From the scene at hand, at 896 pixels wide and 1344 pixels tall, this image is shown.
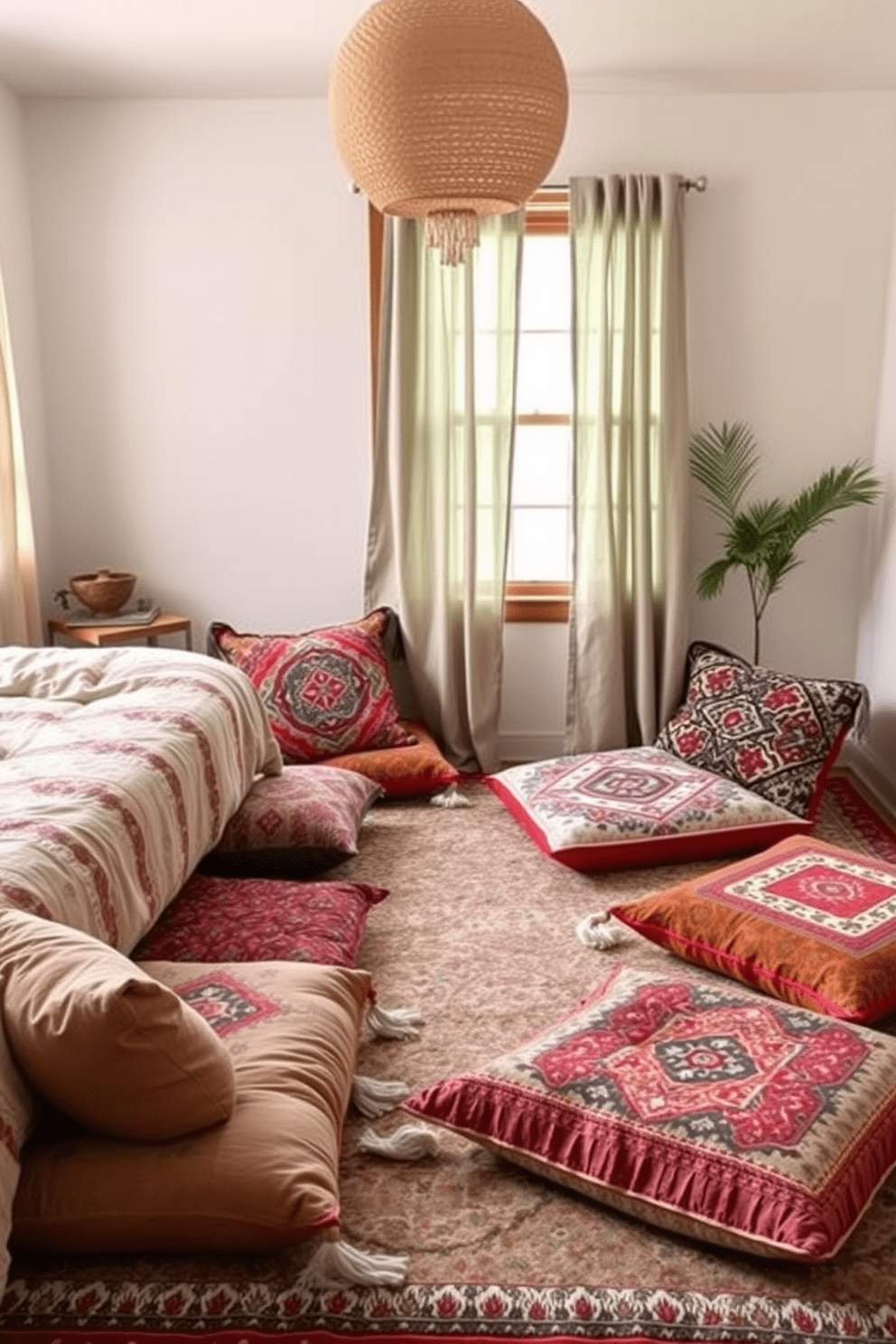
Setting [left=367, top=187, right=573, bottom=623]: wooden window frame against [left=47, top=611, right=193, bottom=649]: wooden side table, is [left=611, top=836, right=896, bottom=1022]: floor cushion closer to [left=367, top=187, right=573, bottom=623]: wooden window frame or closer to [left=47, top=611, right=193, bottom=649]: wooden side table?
[left=367, top=187, right=573, bottom=623]: wooden window frame

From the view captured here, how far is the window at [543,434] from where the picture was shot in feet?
14.5

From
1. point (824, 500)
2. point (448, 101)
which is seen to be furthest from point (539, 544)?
point (448, 101)

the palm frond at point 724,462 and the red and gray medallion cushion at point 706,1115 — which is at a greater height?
the palm frond at point 724,462

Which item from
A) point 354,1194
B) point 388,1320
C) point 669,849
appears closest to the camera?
point 388,1320

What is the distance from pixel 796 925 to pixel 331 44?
283 centimetres

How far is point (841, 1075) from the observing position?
1.99m

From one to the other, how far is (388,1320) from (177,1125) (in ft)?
1.24

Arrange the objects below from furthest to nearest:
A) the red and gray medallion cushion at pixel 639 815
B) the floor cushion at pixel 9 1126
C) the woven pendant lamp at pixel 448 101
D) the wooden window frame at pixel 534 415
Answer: the wooden window frame at pixel 534 415 < the red and gray medallion cushion at pixel 639 815 < the woven pendant lamp at pixel 448 101 < the floor cushion at pixel 9 1126

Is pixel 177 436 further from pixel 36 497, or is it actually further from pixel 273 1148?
pixel 273 1148

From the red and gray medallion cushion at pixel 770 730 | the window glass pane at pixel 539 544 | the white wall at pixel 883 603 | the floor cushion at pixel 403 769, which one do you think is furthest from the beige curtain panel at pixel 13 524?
the white wall at pixel 883 603

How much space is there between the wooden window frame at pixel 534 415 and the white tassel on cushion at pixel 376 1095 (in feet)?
8.30

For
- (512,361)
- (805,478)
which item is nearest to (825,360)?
(805,478)

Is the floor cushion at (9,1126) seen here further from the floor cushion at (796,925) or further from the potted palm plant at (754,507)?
the potted palm plant at (754,507)

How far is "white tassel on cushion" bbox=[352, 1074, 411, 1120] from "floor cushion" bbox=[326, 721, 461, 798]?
5.72 ft
